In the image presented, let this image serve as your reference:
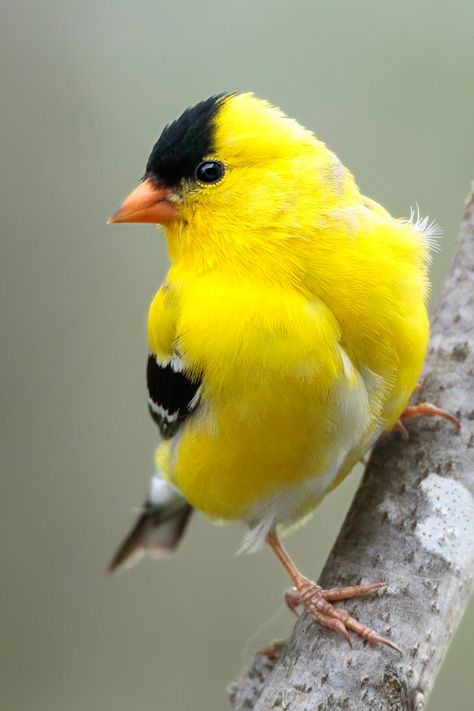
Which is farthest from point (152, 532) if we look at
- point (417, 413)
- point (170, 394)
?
point (417, 413)

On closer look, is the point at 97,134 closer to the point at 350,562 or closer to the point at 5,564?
the point at 5,564

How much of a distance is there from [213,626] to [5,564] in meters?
1.59

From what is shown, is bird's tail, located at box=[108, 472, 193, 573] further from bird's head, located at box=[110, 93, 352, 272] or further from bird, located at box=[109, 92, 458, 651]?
bird's head, located at box=[110, 93, 352, 272]

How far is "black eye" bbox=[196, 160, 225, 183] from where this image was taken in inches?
116

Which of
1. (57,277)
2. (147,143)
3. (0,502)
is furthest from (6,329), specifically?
(147,143)

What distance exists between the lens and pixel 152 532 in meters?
4.64

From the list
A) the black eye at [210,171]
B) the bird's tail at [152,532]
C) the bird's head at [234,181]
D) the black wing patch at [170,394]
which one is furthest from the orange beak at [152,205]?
the bird's tail at [152,532]

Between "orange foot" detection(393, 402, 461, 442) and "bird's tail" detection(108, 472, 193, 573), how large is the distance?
5.66 ft

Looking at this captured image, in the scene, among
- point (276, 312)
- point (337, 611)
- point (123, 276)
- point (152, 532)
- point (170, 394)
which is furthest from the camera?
point (123, 276)

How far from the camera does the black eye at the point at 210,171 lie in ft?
9.70

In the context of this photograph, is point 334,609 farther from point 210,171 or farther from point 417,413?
point 210,171

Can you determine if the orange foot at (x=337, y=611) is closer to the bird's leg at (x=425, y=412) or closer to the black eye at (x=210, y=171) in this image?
the bird's leg at (x=425, y=412)

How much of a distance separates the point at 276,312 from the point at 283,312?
0.02m

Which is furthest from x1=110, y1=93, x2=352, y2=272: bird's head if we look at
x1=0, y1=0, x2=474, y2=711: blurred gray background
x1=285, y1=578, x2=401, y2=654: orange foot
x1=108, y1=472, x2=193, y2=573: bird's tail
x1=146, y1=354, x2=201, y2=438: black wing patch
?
x1=0, y1=0, x2=474, y2=711: blurred gray background
